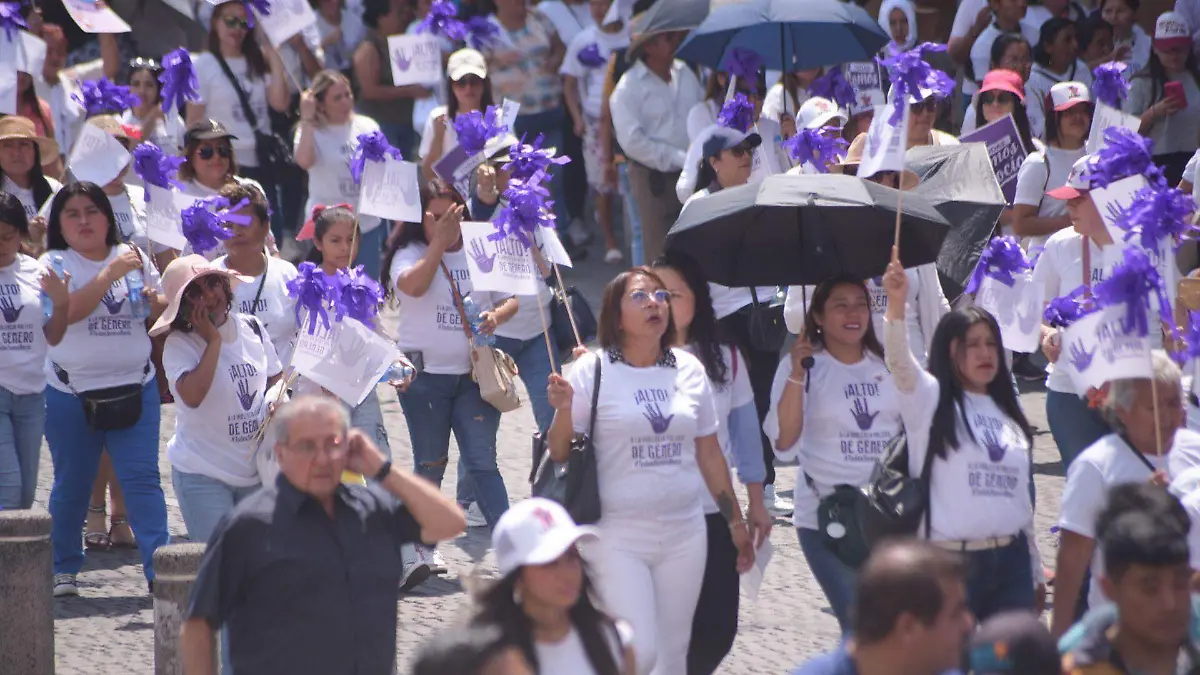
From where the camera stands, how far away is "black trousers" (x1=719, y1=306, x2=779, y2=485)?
959 cm

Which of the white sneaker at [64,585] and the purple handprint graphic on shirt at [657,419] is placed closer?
the purple handprint graphic on shirt at [657,419]

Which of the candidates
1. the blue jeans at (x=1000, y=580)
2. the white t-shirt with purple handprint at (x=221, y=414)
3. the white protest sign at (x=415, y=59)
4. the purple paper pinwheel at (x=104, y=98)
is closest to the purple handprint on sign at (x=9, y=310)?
the white t-shirt with purple handprint at (x=221, y=414)

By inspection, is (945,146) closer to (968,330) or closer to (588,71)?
(968,330)

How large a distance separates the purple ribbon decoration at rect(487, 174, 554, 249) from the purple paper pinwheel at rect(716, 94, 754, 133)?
258 centimetres

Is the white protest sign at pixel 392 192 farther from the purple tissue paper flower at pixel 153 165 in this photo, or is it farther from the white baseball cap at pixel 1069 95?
the white baseball cap at pixel 1069 95

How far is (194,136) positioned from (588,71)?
559cm

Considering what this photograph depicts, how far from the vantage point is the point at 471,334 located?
9.21 metres

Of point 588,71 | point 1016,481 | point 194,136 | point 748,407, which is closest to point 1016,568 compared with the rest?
point 1016,481

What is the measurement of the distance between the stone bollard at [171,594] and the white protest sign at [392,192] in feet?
8.09

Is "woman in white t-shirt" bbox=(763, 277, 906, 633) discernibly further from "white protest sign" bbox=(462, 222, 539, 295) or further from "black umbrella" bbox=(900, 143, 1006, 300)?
"black umbrella" bbox=(900, 143, 1006, 300)

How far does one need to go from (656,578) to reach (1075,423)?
93.4 inches

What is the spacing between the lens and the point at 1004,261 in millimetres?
7980

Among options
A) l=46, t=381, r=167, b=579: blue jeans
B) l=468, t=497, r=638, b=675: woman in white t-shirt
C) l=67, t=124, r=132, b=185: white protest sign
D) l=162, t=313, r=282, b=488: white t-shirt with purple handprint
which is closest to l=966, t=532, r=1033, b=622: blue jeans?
l=468, t=497, r=638, b=675: woman in white t-shirt

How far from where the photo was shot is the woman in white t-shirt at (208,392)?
7613 mm
